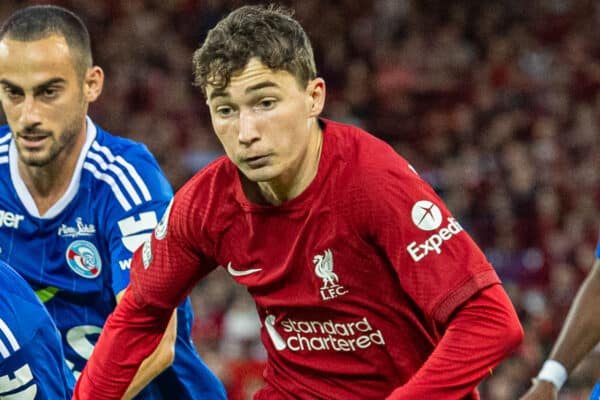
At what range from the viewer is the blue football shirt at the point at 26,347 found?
3031 millimetres

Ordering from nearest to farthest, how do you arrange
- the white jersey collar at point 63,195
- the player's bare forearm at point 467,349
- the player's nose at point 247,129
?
the player's bare forearm at point 467,349 → the player's nose at point 247,129 → the white jersey collar at point 63,195

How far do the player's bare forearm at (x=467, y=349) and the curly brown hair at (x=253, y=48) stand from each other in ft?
2.48

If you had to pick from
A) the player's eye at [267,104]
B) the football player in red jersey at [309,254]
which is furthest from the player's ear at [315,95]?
the player's eye at [267,104]

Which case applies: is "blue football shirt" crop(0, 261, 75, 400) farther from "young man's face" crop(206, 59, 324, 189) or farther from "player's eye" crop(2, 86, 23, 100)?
"young man's face" crop(206, 59, 324, 189)

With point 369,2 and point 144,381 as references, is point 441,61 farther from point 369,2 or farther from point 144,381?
point 144,381

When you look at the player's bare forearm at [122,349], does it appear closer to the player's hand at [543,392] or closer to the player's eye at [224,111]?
the player's eye at [224,111]

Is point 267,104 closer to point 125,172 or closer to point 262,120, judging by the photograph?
point 262,120

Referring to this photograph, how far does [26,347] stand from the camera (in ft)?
10.1

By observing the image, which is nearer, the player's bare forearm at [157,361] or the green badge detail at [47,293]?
the player's bare forearm at [157,361]

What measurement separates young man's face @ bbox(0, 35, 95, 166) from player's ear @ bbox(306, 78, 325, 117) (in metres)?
1.14

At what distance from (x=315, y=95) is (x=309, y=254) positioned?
0.43 meters

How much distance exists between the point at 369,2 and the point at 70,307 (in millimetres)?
10647

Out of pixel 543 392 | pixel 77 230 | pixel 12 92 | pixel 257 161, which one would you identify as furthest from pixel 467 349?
pixel 12 92

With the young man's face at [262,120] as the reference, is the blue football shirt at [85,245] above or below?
below
